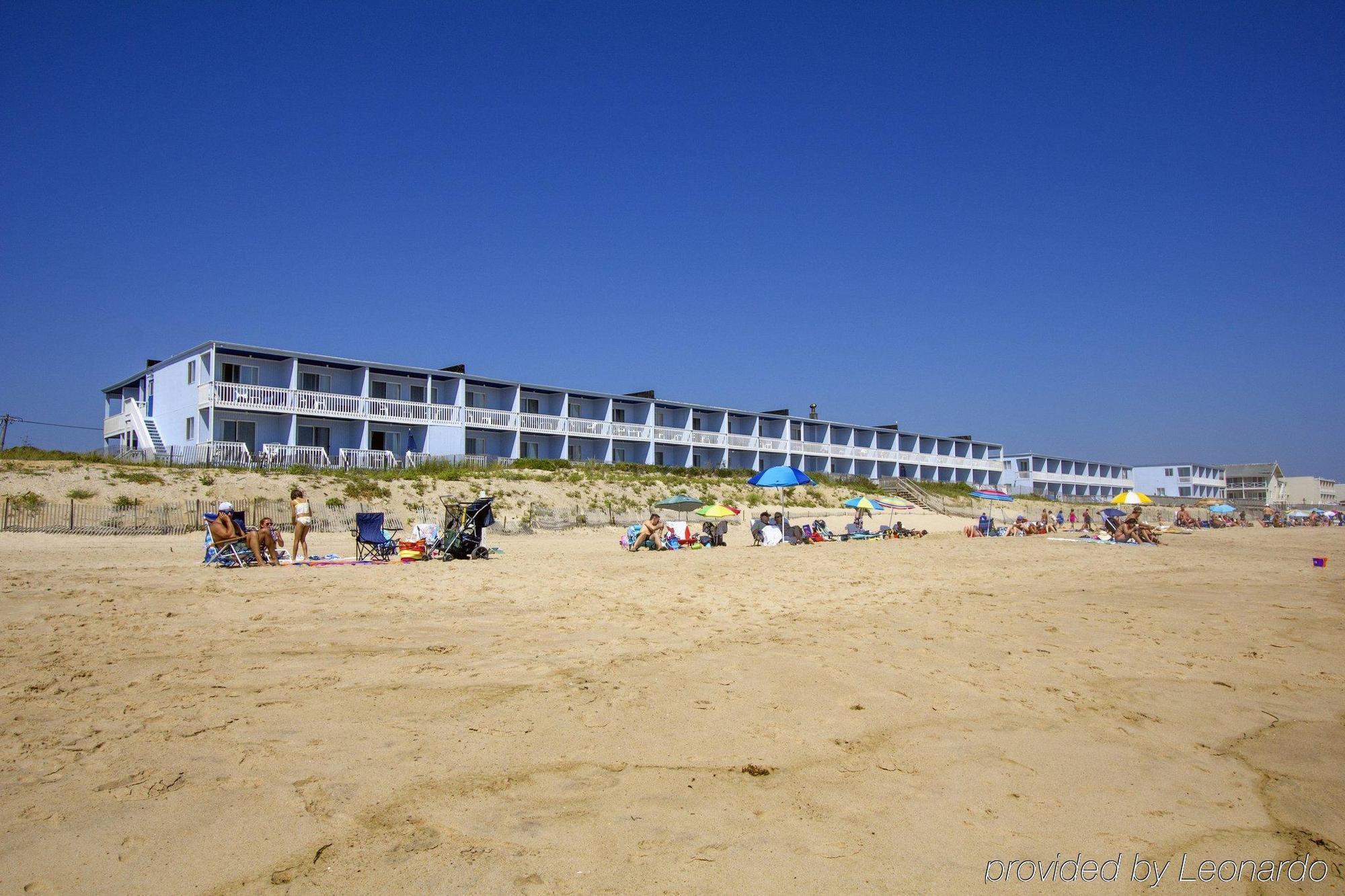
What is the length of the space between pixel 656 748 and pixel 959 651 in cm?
344

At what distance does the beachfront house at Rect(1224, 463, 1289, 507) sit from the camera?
93.1m

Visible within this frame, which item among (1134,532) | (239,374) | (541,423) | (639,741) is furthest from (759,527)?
(239,374)

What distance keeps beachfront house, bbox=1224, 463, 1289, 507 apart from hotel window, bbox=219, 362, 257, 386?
104 metres

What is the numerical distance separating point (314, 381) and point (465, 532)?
23.0m

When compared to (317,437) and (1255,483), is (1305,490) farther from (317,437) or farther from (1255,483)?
(317,437)

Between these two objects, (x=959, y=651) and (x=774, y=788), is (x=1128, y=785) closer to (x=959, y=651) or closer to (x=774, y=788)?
(x=774, y=788)

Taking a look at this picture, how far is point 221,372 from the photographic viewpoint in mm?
30797

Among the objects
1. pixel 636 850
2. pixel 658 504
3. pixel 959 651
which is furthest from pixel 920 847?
pixel 658 504

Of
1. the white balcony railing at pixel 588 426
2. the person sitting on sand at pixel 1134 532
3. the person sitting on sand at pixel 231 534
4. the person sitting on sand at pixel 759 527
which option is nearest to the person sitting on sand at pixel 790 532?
the person sitting on sand at pixel 759 527

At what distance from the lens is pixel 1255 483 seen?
94688mm

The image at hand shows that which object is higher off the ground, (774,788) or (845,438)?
(845,438)

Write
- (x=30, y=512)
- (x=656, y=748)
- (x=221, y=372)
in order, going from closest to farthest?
1. (x=656, y=748)
2. (x=30, y=512)
3. (x=221, y=372)

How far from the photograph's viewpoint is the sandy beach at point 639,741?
310 cm

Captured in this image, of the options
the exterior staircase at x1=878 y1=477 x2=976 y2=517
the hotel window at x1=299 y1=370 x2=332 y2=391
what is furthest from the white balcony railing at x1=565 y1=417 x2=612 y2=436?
the exterior staircase at x1=878 y1=477 x2=976 y2=517
